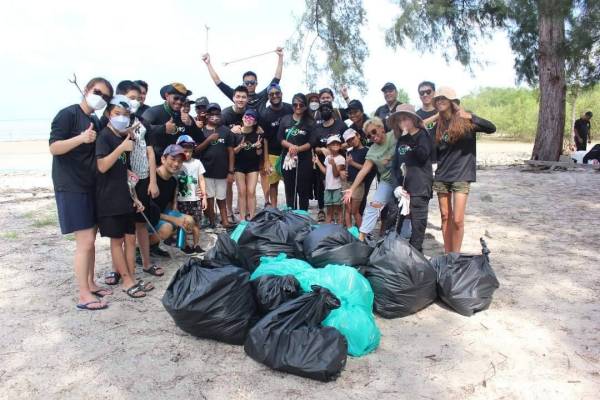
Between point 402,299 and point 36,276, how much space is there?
3.29 m

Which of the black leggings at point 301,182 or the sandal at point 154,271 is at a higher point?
the black leggings at point 301,182

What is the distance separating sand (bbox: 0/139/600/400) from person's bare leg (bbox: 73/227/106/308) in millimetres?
146

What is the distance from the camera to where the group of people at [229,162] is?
347 centimetres

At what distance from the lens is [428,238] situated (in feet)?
17.8

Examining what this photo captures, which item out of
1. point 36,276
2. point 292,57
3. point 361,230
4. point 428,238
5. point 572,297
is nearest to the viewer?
point 572,297

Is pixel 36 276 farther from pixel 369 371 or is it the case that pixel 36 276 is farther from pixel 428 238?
pixel 428 238

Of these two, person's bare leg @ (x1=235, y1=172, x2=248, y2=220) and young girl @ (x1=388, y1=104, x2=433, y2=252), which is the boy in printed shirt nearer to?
person's bare leg @ (x1=235, y1=172, x2=248, y2=220)

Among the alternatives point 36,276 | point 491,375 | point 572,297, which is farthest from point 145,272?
point 572,297

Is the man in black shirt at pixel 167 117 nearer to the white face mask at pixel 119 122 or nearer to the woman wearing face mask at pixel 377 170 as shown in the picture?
the white face mask at pixel 119 122

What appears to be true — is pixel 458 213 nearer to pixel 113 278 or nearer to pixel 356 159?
pixel 356 159

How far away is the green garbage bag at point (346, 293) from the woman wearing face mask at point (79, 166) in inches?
51.7

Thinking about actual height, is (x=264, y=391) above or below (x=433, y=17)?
below

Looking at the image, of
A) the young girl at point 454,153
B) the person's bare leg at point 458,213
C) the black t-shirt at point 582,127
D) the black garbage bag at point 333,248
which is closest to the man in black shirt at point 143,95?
the black garbage bag at point 333,248

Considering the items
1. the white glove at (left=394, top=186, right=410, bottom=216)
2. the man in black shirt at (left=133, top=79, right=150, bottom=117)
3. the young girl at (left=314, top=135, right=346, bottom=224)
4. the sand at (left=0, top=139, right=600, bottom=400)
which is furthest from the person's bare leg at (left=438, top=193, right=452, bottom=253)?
the man in black shirt at (left=133, top=79, right=150, bottom=117)
